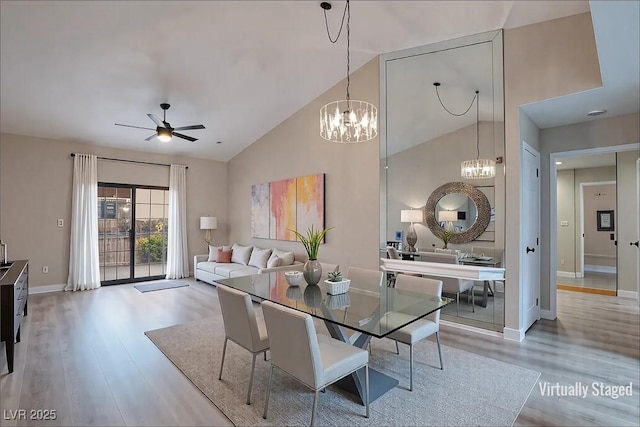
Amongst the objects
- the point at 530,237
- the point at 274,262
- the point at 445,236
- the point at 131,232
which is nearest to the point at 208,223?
the point at 131,232

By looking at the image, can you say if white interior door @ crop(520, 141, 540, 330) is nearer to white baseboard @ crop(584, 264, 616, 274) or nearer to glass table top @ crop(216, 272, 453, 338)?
glass table top @ crop(216, 272, 453, 338)

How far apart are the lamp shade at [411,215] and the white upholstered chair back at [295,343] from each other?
9.34 feet

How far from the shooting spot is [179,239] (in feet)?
23.5

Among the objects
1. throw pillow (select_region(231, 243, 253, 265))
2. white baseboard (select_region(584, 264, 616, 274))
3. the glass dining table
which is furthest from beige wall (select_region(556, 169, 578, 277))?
throw pillow (select_region(231, 243, 253, 265))

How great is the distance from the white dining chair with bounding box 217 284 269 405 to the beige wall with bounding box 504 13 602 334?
2.83m

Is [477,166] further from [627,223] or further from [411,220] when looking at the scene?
[627,223]

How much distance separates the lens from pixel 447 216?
164 inches

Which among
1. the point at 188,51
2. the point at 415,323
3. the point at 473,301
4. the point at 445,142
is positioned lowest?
the point at 473,301

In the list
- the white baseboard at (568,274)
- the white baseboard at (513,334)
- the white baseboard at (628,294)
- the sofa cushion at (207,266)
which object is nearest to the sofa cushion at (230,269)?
the sofa cushion at (207,266)

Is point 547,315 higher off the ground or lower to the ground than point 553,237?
lower

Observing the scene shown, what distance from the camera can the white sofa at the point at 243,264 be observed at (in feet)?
17.9

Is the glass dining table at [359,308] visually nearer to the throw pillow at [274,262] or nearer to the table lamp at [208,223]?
the throw pillow at [274,262]

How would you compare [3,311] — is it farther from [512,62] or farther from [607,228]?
[607,228]

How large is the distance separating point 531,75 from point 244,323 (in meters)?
3.78
